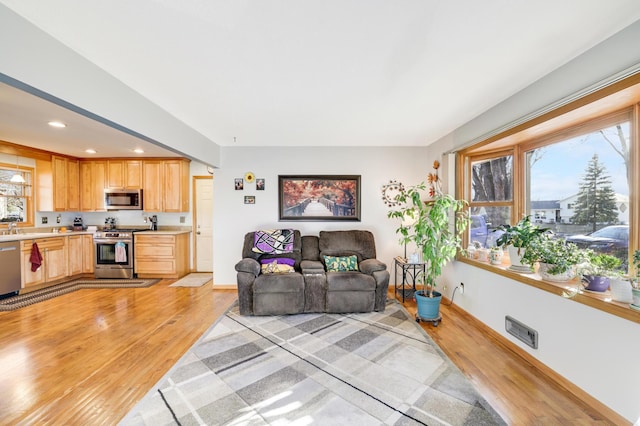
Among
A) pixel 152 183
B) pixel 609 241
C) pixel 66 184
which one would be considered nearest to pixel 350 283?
pixel 609 241

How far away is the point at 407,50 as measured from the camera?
5.31 feet

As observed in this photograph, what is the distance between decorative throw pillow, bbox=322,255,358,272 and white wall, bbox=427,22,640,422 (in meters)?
1.57

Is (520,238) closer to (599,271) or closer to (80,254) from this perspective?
(599,271)

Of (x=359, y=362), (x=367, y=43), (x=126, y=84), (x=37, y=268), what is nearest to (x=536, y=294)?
(x=359, y=362)

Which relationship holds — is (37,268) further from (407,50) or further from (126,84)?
(407,50)

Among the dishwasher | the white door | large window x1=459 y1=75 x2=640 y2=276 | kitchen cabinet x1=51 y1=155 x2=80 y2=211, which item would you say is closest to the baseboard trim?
large window x1=459 y1=75 x2=640 y2=276

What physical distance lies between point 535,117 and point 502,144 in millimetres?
701

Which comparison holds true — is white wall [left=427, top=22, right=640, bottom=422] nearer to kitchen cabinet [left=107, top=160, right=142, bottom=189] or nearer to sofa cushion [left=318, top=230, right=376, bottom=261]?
sofa cushion [left=318, top=230, right=376, bottom=261]

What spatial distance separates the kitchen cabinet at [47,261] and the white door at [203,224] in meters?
2.08

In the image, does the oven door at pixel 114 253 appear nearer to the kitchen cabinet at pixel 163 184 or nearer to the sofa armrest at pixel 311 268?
the kitchen cabinet at pixel 163 184

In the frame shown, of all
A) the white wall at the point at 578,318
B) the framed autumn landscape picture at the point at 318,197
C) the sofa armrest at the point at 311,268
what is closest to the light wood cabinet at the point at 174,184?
the framed autumn landscape picture at the point at 318,197

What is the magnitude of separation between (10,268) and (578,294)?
21.4 feet

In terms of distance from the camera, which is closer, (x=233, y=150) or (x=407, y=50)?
(x=407, y=50)

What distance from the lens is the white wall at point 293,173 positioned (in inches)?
161
